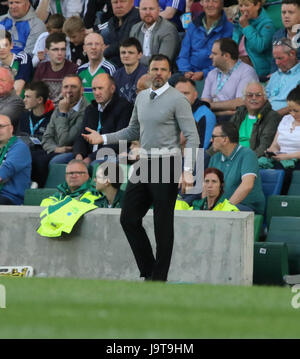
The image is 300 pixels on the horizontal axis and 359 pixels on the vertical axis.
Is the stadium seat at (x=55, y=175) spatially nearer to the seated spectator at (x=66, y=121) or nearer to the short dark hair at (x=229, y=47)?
the seated spectator at (x=66, y=121)

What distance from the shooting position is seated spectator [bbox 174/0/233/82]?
48.3 feet

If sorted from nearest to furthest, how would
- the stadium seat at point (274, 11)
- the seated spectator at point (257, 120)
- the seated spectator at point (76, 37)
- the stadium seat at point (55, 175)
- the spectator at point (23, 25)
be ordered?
the seated spectator at point (257, 120) < the stadium seat at point (55, 175) < the stadium seat at point (274, 11) < the seated spectator at point (76, 37) < the spectator at point (23, 25)

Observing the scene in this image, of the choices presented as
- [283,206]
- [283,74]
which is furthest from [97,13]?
[283,206]

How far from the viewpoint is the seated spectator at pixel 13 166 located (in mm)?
12805

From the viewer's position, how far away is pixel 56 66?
15578 mm

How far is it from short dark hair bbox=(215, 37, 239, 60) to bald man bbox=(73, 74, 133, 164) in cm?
156

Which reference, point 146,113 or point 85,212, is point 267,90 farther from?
point 146,113

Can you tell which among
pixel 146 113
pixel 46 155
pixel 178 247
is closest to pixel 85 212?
pixel 178 247

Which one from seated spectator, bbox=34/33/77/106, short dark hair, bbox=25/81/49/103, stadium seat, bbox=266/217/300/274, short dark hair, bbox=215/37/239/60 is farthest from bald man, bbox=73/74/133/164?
stadium seat, bbox=266/217/300/274

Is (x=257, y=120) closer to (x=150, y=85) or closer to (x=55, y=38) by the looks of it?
(x=150, y=85)

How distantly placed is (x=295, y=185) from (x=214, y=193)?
4.14ft

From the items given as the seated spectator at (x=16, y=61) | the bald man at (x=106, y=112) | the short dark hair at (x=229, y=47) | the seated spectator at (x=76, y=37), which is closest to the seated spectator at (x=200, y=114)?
the bald man at (x=106, y=112)

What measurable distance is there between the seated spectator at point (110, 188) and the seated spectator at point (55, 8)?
6836 millimetres

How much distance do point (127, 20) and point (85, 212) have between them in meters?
5.74
